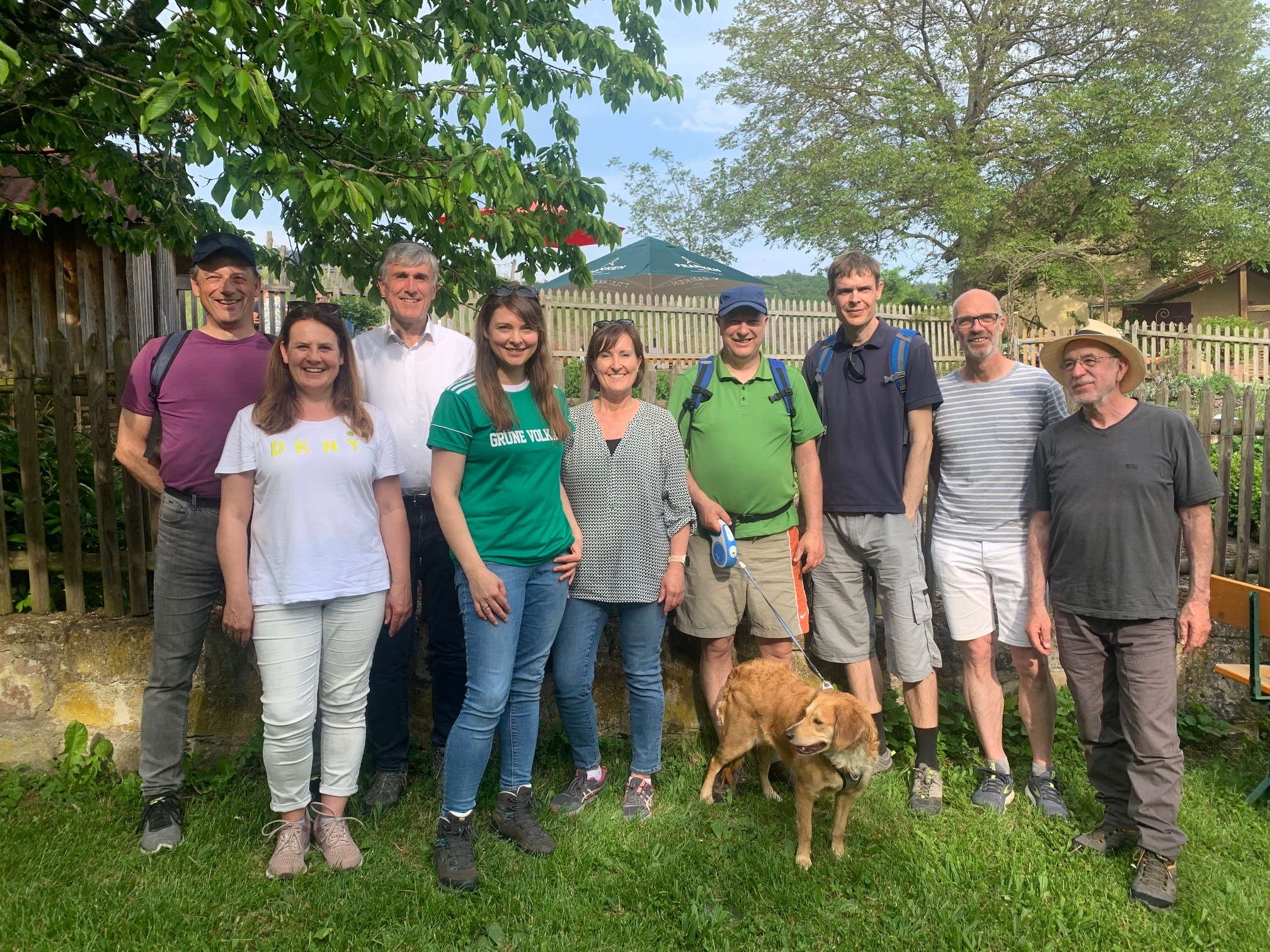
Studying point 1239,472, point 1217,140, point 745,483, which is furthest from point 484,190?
point 1217,140

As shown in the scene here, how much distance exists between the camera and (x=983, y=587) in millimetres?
3635

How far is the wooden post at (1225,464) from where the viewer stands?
15.6 feet

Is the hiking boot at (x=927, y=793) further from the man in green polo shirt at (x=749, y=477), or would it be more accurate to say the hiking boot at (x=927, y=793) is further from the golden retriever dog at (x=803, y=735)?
the man in green polo shirt at (x=749, y=477)

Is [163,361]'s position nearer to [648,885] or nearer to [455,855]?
[455,855]

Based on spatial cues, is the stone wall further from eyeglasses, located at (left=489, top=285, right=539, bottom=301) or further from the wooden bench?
the wooden bench

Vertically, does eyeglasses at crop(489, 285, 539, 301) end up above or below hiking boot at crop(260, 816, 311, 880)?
above

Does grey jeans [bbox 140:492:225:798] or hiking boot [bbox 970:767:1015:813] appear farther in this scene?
hiking boot [bbox 970:767:1015:813]

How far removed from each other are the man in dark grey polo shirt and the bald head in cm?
21

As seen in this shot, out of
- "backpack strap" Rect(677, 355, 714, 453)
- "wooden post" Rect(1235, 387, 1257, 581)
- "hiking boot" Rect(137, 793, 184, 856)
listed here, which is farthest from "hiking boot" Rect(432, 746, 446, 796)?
"wooden post" Rect(1235, 387, 1257, 581)

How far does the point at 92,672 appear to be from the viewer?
391 cm

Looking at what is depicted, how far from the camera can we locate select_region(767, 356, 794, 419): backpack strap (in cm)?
355

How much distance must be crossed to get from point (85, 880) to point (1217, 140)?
92.9 ft

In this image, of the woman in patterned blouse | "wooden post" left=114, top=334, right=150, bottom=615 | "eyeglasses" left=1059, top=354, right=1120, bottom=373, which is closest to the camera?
"eyeglasses" left=1059, top=354, right=1120, bottom=373

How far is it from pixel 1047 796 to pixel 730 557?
1.70 meters
